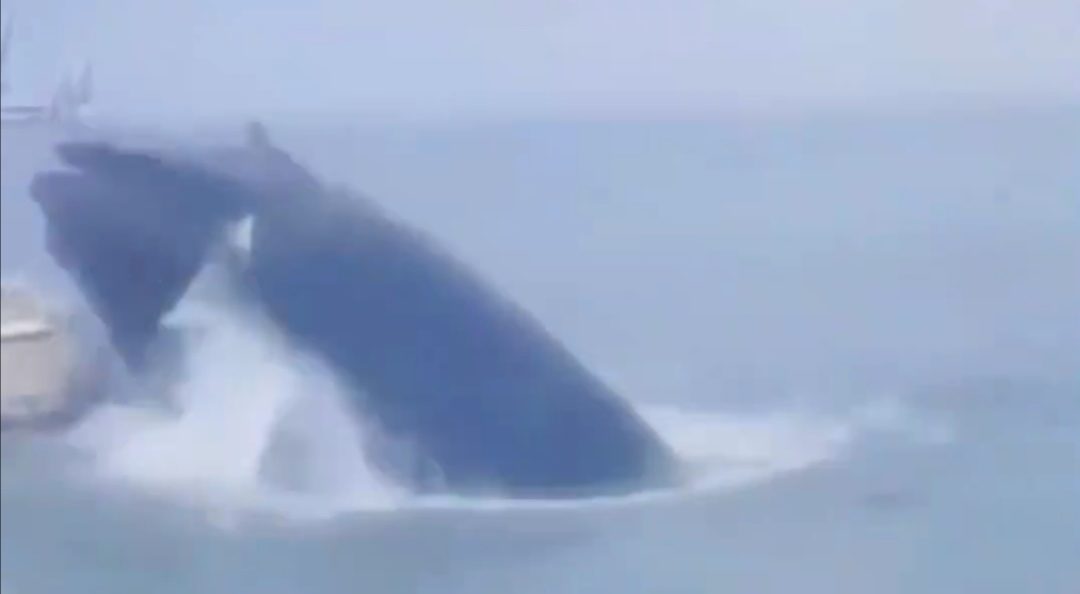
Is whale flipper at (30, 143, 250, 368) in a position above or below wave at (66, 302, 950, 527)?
above

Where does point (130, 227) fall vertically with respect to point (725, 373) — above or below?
above

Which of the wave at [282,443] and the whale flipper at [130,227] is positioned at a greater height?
the whale flipper at [130,227]

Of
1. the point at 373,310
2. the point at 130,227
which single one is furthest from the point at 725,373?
the point at 130,227

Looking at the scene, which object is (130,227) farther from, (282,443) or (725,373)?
(725,373)

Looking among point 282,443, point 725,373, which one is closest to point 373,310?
point 282,443

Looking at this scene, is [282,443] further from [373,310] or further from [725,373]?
[725,373]

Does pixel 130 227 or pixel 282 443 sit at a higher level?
pixel 130 227
